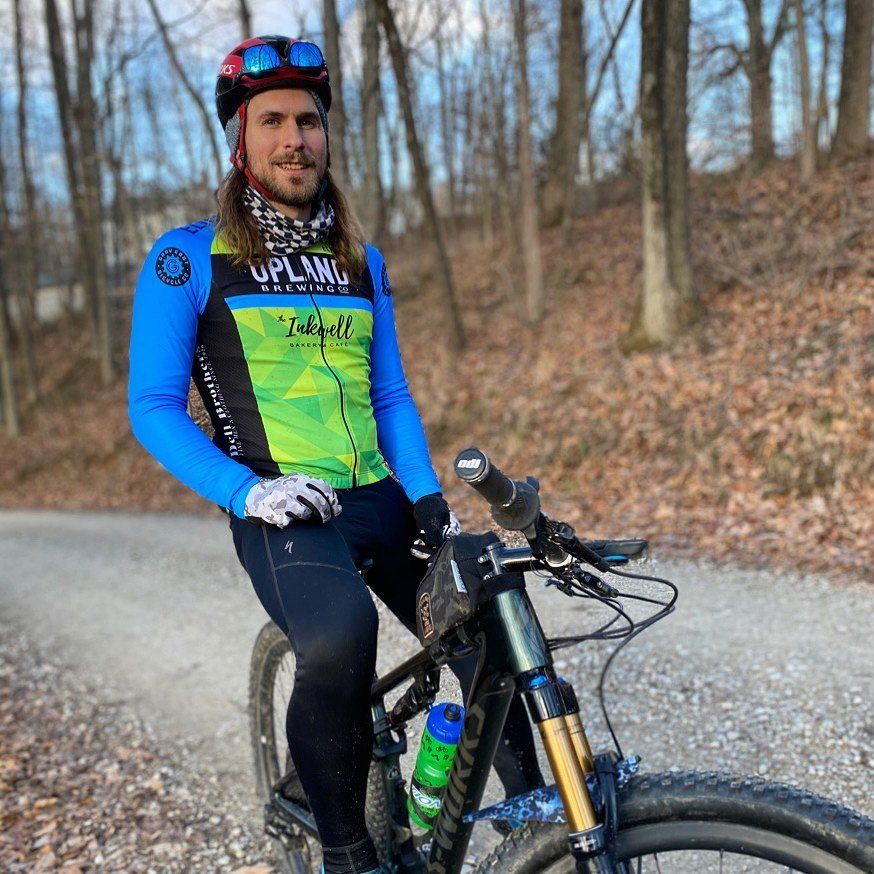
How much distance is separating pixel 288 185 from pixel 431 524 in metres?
1.10

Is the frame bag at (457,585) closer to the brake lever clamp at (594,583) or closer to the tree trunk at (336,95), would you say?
the brake lever clamp at (594,583)

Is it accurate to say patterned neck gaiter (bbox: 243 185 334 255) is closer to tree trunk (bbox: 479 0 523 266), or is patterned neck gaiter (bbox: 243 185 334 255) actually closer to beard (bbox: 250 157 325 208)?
beard (bbox: 250 157 325 208)

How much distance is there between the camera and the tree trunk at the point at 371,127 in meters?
14.6

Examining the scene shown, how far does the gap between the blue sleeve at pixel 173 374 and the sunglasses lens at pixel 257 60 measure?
0.55m

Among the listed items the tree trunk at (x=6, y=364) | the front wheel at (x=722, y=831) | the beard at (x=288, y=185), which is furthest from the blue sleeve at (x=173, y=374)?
the tree trunk at (x=6, y=364)

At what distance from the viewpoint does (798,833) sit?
1.41m

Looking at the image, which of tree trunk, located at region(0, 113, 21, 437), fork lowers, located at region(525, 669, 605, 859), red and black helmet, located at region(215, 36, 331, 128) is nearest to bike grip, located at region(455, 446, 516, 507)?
fork lowers, located at region(525, 669, 605, 859)

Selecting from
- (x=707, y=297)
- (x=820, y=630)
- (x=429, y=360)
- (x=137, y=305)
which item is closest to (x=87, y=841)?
(x=137, y=305)

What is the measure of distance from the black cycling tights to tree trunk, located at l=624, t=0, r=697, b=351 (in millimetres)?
8898

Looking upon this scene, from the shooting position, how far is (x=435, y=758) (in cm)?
205

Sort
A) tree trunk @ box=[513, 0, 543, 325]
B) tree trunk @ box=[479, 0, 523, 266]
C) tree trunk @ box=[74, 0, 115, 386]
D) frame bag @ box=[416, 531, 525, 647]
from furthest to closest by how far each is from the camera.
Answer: tree trunk @ box=[74, 0, 115, 386]
tree trunk @ box=[479, 0, 523, 266]
tree trunk @ box=[513, 0, 543, 325]
frame bag @ box=[416, 531, 525, 647]

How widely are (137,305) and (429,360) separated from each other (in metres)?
12.7

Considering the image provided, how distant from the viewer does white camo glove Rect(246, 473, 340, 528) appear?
77.8 inches

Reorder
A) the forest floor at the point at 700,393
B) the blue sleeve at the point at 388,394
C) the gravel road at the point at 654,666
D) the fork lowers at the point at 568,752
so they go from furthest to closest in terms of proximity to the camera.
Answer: the forest floor at the point at 700,393 < the gravel road at the point at 654,666 < the blue sleeve at the point at 388,394 < the fork lowers at the point at 568,752
